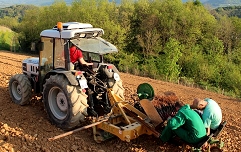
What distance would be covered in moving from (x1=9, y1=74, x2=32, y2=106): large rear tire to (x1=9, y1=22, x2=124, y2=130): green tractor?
0.03 m

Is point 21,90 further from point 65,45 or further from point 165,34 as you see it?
point 165,34

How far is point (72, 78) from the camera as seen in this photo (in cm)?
637

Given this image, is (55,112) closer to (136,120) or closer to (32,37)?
(136,120)

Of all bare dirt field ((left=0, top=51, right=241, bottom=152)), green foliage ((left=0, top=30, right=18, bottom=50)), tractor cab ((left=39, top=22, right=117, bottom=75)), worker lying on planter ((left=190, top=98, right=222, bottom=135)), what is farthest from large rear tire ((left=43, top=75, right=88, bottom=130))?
green foliage ((left=0, top=30, right=18, bottom=50))

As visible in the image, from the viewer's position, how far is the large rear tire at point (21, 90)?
7.80 m

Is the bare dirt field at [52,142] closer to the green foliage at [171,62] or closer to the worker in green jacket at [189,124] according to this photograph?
the worker in green jacket at [189,124]

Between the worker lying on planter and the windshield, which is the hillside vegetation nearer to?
the windshield

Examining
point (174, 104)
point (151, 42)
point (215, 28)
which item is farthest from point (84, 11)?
point (174, 104)

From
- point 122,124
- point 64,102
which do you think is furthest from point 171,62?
point 64,102

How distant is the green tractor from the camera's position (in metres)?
6.36

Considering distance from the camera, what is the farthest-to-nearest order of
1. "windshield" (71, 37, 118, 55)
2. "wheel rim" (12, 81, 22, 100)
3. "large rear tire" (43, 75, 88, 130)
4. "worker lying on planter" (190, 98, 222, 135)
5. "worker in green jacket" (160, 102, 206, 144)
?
"wheel rim" (12, 81, 22, 100), "windshield" (71, 37, 118, 55), "large rear tire" (43, 75, 88, 130), "worker lying on planter" (190, 98, 222, 135), "worker in green jacket" (160, 102, 206, 144)

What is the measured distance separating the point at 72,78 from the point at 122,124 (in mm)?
1477

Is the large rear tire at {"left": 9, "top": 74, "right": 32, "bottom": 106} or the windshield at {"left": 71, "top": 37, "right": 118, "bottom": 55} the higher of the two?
the windshield at {"left": 71, "top": 37, "right": 118, "bottom": 55}

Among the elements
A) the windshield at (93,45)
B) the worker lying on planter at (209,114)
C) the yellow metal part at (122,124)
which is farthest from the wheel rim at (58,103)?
the worker lying on planter at (209,114)
